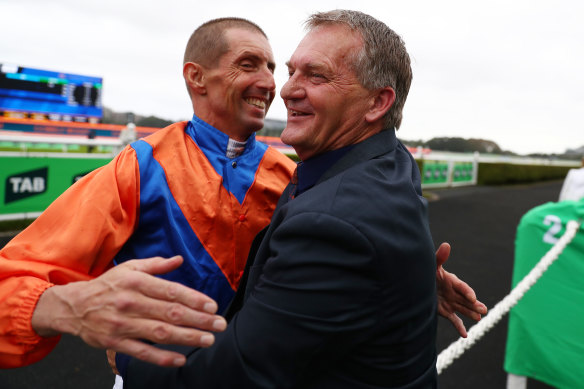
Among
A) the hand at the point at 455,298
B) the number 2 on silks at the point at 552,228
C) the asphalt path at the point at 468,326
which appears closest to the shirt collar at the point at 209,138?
the hand at the point at 455,298

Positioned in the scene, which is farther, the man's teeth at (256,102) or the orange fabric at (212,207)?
the man's teeth at (256,102)

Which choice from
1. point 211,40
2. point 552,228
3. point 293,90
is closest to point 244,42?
point 211,40

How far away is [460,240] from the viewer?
8.44m

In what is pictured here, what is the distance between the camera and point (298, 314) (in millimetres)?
Result: 1003

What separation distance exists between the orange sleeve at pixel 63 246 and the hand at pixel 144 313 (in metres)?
0.21

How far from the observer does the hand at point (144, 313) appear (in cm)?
92

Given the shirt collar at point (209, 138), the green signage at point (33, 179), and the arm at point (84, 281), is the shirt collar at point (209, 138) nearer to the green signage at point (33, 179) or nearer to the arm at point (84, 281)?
the arm at point (84, 281)

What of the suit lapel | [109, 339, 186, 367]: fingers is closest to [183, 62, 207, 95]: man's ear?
the suit lapel

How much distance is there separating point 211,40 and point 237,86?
9.3 inches

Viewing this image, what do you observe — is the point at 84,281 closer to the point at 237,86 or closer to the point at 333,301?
the point at 333,301

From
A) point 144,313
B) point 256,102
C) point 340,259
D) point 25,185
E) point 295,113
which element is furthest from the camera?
point 25,185

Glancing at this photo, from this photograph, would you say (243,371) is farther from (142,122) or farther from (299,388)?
(142,122)

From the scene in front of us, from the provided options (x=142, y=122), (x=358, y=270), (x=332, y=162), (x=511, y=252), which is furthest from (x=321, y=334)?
(x=142, y=122)

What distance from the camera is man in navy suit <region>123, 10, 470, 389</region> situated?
3.34 feet
